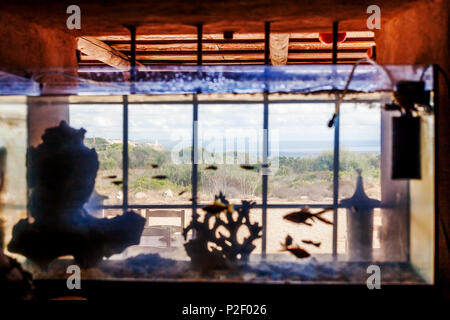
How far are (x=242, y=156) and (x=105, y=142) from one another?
2.52 feet

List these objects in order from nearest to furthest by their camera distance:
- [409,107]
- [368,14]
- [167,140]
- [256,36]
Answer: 1. [409,107]
2. [167,140]
3. [368,14]
4. [256,36]

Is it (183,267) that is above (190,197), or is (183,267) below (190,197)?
below

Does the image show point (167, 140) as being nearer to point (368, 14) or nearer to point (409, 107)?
point (409, 107)

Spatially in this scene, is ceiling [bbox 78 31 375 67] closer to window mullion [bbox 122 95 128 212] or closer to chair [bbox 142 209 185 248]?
window mullion [bbox 122 95 128 212]

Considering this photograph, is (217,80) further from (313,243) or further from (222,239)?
(313,243)

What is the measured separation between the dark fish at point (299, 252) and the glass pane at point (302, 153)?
0.26 m

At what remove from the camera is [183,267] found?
1.83 metres

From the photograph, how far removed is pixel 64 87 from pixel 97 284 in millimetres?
1105

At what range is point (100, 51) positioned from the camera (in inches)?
140
